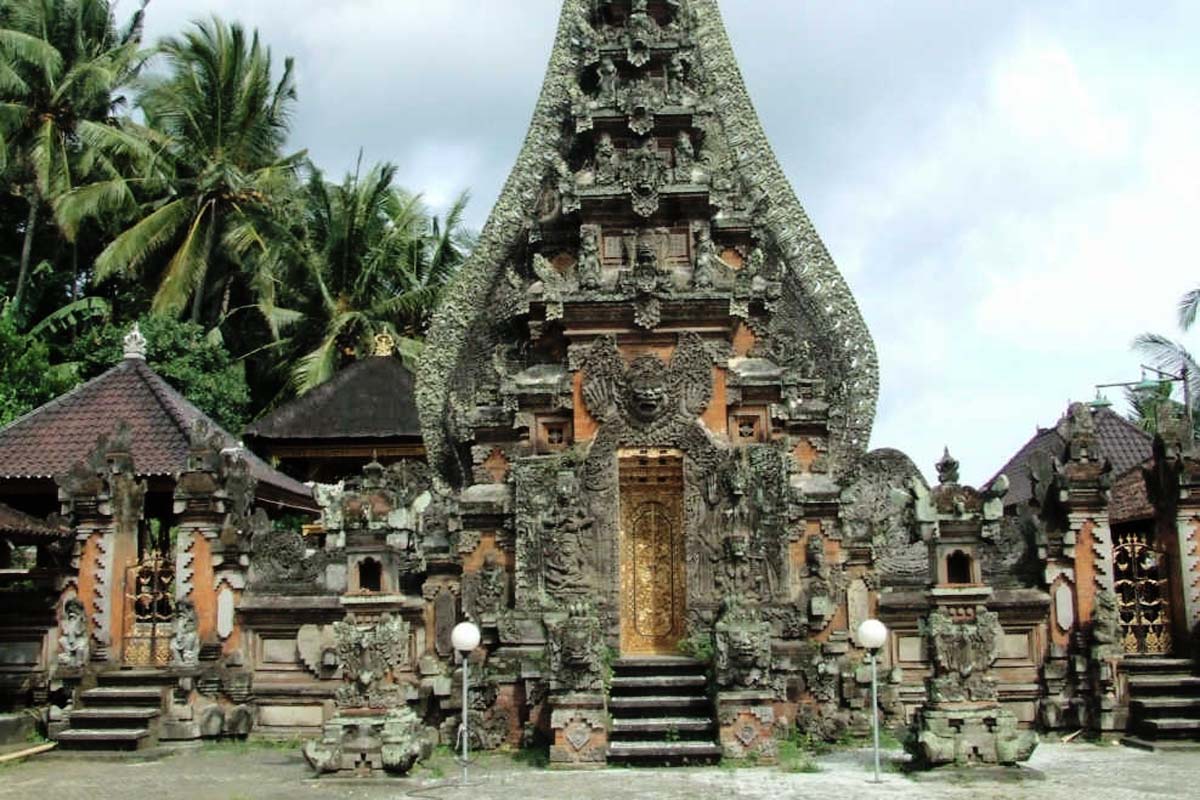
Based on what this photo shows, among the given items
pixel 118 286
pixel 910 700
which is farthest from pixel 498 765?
pixel 118 286

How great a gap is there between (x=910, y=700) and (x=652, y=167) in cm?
737

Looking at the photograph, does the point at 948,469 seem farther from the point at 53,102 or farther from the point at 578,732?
the point at 53,102

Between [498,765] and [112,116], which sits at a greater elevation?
[112,116]

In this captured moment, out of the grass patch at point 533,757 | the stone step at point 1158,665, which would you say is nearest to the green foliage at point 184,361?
the grass patch at point 533,757

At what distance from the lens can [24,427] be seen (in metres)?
17.7

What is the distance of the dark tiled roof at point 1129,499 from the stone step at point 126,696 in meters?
16.0

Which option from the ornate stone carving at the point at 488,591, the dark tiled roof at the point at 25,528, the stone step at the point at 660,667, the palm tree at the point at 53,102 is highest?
the palm tree at the point at 53,102

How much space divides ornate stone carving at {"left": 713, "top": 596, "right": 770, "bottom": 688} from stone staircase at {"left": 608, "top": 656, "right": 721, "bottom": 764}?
494 mm

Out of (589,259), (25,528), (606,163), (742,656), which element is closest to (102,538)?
(25,528)

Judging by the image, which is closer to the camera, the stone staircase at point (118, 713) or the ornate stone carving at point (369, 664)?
the ornate stone carving at point (369, 664)

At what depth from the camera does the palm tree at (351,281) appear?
3241 cm

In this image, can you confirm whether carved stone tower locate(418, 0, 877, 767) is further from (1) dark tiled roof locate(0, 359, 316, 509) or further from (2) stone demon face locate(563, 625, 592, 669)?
(1) dark tiled roof locate(0, 359, 316, 509)

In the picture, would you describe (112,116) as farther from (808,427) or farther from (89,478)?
(808,427)

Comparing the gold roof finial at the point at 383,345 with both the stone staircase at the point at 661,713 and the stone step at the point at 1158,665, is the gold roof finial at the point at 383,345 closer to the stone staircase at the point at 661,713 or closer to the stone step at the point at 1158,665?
the stone staircase at the point at 661,713
